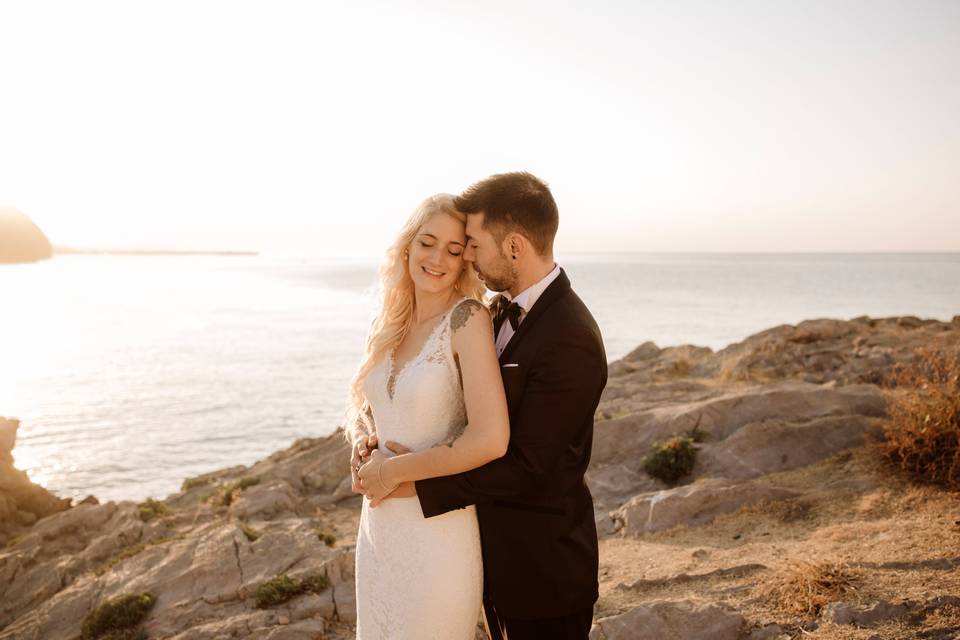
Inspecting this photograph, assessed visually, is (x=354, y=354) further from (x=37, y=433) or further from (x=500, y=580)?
(x=500, y=580)

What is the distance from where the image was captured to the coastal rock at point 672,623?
205 inches

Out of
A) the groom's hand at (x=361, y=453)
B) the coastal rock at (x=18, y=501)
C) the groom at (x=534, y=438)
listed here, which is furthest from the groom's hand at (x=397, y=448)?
the coastal rock at (x=18, y=501)

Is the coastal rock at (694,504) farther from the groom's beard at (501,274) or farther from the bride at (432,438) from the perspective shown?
the groom's beard at (501,274)

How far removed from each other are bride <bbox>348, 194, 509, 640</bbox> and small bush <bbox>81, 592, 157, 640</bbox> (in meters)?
5.71

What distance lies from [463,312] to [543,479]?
0.96m

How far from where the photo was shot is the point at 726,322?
168ft

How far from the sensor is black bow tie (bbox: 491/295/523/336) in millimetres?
3434

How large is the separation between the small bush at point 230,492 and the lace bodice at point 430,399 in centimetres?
967

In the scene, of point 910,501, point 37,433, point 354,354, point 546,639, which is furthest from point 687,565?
point 354,354

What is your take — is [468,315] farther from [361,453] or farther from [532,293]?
[361,453]

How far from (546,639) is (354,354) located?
35.0m

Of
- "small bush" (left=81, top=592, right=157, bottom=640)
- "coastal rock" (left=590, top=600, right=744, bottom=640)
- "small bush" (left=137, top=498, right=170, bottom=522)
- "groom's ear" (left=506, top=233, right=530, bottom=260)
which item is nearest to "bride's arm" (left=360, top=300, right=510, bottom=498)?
"groom's ear" (left=506, top=233, right=530, bottom=260)

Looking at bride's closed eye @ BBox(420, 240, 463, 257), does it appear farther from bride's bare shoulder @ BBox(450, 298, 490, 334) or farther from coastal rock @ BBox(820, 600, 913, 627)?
coastal rock @ BBox(820, 600, 913, 627)

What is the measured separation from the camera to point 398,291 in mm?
4125
